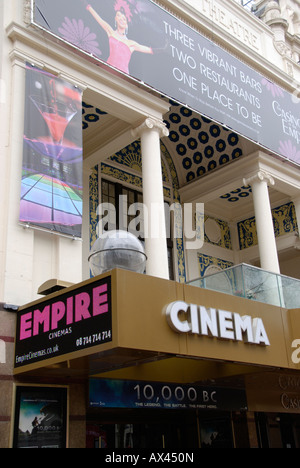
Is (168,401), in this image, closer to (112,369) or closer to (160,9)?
(112,369)

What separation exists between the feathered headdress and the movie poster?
8.45m

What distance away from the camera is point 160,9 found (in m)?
13.5

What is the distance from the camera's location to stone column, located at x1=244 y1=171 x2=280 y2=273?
47.4 ft

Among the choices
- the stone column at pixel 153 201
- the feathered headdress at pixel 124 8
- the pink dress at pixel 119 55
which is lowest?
the stone column at pixel 153 201

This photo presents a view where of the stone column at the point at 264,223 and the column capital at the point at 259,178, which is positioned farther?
the column capital at the point at 259,178

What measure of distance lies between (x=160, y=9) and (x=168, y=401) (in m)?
9.33

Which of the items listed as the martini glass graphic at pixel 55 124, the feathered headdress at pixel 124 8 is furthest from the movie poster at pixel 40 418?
the feathered headdress at pixel 124 8

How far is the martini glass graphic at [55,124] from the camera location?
399 inches

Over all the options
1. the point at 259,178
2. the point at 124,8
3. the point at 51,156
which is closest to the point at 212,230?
the point at 259,178

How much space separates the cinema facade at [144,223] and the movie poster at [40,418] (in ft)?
0.09

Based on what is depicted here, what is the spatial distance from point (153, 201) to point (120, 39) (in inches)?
146

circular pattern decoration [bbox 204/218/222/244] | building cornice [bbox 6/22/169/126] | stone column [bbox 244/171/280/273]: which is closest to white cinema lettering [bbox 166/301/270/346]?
stone column [bbox 244/171/280/273]

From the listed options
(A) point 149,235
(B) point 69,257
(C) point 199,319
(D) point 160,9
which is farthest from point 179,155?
(C) point 199,319

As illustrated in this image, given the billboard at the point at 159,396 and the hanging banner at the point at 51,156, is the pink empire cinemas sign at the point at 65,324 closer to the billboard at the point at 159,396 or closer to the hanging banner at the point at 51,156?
the billboard at the point at 159,396
